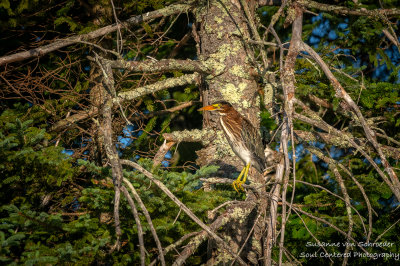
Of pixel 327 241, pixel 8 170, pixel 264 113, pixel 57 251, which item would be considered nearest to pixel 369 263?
pixel 327 241

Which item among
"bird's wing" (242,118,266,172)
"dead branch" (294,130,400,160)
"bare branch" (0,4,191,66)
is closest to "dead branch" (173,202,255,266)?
"bird's wing" (242,118,266,172)

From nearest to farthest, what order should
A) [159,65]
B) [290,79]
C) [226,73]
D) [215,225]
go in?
[215,225]
[290,79]
[159,65]
[226,73]

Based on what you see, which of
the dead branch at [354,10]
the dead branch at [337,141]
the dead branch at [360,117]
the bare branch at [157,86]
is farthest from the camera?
the dead branch at [354,10]

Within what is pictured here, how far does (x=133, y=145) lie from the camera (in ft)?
14.5

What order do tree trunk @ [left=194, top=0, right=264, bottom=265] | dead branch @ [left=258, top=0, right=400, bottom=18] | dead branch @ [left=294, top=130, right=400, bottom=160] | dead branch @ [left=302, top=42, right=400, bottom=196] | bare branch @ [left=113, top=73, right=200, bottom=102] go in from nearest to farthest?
1. dead branch @ [left=302, top=42, right=400, bottom=196]
2. bare branch @ [left=113, top=73, right=200, bottom=102]
3. dead branch @ [left=294, top=130, right=400, bottom=160]
4. dead branch @ [left=258, top=0, right=400, bottom=18]
5. tree trunk @ [left=194, top=0, right=264, bottom=265]

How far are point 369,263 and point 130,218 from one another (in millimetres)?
2989

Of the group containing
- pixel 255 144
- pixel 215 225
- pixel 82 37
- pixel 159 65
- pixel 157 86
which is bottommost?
pixel 215 225

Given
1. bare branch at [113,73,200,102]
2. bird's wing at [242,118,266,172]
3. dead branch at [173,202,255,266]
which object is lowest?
dead branch at [173,202,255,266]

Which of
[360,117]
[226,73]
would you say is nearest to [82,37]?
[226,73]

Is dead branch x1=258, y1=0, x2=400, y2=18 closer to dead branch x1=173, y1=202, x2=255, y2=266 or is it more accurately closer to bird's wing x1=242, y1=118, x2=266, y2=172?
bird's wing x1=242, y1=118, x2=266, y2=172

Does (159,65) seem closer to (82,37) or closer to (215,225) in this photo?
(82,37)

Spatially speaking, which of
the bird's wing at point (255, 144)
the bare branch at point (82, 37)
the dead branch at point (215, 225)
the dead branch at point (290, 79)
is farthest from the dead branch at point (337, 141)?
the bare branch at point (82, 37)

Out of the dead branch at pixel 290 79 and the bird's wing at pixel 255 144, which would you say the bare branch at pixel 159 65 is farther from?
the dead branch at pixel 290 79

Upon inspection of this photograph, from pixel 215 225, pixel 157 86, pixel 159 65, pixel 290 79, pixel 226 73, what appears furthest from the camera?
pixel 226 73
